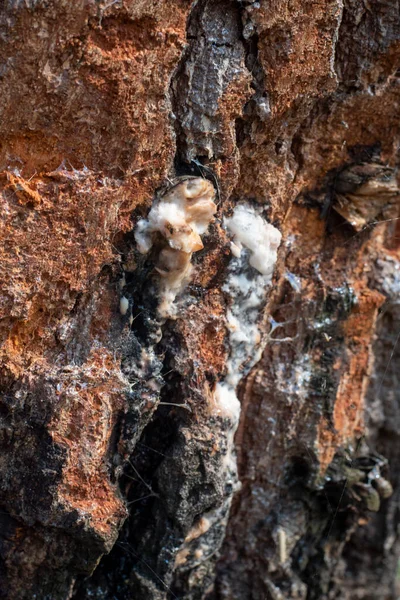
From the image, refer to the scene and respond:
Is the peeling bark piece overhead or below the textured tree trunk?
overhead

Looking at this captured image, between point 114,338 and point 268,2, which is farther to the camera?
point 114,338

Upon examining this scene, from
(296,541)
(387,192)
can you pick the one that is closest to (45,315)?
(387,192)

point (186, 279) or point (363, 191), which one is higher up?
point (363, 191)

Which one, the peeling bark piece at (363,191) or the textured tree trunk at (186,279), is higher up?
the peeling bark piece at (363,191)

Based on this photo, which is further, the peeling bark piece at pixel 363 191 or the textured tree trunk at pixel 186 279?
the peeling bark piece at pixel 363 191

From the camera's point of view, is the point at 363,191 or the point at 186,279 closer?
the point at 186,279

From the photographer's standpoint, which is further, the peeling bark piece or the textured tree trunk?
the peeling bark piece

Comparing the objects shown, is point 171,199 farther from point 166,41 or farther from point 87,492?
point 87,492

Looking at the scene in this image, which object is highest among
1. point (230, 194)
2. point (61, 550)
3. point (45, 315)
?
point (230, 194)
